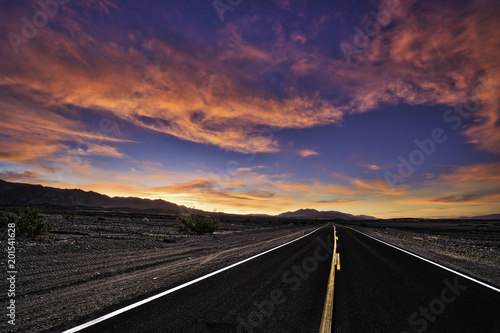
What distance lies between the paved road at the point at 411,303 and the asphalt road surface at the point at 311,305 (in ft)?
0.06

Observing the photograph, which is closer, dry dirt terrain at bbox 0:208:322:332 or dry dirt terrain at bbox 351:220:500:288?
dry dirt terrain at bbox 0:208:322:332

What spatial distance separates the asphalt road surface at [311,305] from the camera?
400 cm

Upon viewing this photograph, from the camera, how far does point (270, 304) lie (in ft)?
16.1

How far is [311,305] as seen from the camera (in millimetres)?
4910

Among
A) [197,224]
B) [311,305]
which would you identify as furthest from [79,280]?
[197,224]

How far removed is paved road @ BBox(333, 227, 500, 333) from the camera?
4.20 metres

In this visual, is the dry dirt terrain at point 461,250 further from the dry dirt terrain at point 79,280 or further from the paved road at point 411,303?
the dry dirt terrain at point 79,280

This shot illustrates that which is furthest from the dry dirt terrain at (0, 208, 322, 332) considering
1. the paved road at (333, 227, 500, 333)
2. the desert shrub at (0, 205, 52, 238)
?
the desert shrub at (0, 205, 52, 238)

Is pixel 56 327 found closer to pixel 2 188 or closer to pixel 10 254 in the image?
pixel 10 254

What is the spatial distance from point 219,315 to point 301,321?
1.44 m

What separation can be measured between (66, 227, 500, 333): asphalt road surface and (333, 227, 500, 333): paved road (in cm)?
2

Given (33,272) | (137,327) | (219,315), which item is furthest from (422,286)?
(33,272)

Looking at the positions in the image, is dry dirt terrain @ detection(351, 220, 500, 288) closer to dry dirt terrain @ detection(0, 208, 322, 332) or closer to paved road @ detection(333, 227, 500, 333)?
paved road @ detection(333, 227, 500, 333)

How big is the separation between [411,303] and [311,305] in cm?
233
